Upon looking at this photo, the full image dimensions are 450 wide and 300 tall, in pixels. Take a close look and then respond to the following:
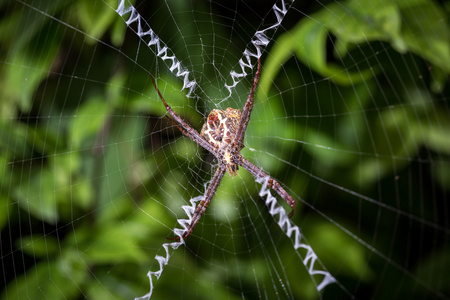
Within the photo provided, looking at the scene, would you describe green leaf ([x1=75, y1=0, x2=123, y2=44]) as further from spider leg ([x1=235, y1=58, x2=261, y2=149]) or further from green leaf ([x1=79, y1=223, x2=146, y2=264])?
green leaf ([x1=79, y1=223, x2=146, y2=264])

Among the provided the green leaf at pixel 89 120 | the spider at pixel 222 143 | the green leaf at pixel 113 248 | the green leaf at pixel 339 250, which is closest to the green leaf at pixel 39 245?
the green leaf at pixel 113 248

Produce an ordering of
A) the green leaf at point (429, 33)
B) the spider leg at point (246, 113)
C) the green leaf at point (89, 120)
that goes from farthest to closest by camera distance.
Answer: the green leaf at point (89, 120) < the spider leg at point (246, 113) < the green leaf at point (429, 33)

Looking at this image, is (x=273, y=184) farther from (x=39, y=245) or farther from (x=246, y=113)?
(x=39, y=245)

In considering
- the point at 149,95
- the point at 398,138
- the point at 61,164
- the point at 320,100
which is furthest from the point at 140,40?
the point at 398,138

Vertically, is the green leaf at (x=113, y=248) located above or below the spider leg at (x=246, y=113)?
below

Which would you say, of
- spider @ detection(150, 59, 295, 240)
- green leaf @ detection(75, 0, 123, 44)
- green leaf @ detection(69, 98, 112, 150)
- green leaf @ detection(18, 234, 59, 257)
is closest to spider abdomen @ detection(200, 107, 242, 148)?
spider @ detection(150, 59, 295, 240)

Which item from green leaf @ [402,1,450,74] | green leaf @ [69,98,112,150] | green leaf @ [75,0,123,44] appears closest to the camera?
green leaf @ [402,1,450,74]

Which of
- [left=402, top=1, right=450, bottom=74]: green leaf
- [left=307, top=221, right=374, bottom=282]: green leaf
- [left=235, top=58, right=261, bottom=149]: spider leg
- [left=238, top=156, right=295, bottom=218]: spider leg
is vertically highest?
[left=402, top=1, right=450, bottom=74]: green leaf

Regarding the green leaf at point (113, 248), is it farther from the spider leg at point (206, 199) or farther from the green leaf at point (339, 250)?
the green leaf at point (339, 250)
